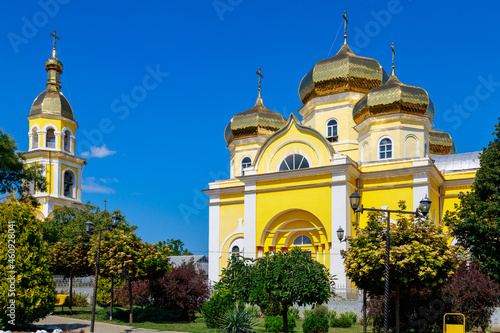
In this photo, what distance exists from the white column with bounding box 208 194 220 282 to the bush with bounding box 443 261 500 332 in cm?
1687

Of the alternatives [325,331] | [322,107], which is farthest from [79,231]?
[325,331]

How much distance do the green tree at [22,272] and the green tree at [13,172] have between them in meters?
8.26

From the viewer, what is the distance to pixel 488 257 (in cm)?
2125

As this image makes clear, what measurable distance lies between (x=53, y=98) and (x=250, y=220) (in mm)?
22241

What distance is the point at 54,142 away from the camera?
4272 centimetres

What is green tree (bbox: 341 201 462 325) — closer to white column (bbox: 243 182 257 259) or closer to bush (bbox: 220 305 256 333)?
bush (bbox: 220 305 256 333)

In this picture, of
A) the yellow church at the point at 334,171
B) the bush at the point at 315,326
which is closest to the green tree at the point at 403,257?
the bush at the point at 315,326

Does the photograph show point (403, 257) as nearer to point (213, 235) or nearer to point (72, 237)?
point (213, 235)

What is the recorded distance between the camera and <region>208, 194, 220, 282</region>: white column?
32.4 m

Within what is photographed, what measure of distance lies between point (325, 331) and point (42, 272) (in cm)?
943

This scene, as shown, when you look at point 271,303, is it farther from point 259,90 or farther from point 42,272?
point 259,90

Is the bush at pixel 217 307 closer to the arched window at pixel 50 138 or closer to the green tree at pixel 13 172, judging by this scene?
the green tree at pixel 13 172

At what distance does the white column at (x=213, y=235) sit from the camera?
32.4 meters

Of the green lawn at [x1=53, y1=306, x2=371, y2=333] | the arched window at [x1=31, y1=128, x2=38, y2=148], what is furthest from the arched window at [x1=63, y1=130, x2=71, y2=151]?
the green lawn at [x1=53, y1=306, x2=371, y2=333]
